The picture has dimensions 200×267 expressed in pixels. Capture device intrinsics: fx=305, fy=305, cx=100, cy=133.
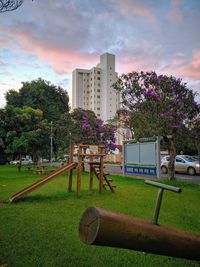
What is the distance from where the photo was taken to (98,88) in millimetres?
→ 100938

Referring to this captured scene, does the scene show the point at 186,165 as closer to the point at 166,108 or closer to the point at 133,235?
the point at 166,108

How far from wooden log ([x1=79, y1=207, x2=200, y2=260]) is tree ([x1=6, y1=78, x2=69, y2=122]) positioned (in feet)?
146

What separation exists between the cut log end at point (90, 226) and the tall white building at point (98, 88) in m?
91.0

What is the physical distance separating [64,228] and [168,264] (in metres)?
2.51

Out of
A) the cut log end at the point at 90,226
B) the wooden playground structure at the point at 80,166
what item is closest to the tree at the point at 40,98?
the wooden playground structure at the point at 80,166

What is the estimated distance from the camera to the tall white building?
314 feet

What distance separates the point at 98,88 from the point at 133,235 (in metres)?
100

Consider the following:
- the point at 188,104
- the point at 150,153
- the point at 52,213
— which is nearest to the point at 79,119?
the point at 150,153

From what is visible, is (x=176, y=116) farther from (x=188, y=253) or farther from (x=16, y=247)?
(x=188, y=253)

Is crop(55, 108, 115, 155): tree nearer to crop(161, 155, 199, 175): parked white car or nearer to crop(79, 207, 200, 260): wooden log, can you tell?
crop(161, 155, 199, 175): parked white car

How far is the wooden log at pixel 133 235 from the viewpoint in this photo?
1.78 m

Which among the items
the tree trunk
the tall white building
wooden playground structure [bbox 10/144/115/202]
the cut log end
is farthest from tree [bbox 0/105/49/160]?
the tall white building

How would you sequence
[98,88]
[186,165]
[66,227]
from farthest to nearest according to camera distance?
[98,88]
[186,165]
[66,227]

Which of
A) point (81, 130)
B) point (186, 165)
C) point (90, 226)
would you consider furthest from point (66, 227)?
point (81, 130)
